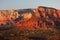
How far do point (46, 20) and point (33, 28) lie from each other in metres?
8.43

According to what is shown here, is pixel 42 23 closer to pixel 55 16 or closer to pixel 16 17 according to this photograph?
pixel 55 16

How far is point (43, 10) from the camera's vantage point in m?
131

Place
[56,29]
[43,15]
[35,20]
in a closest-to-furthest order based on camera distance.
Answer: [56,29] < [35,20] < [43,15]

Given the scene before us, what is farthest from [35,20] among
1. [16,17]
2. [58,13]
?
[16,17]

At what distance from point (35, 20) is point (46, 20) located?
541 cm

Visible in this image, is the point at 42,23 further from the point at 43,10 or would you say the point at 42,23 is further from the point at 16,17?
the point at 16,17

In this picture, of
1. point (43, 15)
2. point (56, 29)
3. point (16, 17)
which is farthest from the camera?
point (16, 17)

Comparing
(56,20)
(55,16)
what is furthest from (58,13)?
(56,20)

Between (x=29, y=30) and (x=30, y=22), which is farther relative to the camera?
(x=30, y=22)

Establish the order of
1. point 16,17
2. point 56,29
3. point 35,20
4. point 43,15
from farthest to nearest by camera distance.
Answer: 1. point 16,17
2. point 43,15
3. point 35,20
4. point 56,29

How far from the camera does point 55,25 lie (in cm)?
11188

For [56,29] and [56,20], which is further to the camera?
[56,20]

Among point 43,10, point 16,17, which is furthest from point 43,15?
point 16,17

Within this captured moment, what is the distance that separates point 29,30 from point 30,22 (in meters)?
8.32
